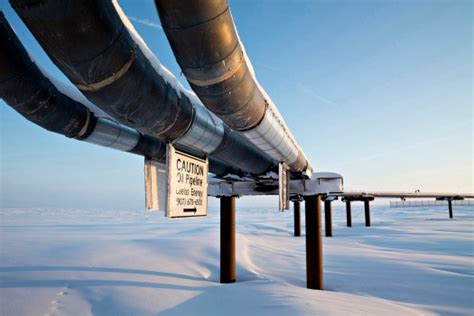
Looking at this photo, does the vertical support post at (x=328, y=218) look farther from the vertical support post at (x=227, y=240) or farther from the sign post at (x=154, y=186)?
the sign post at (x=154, y=186)

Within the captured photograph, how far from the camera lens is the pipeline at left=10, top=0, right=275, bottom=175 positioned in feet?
5.59

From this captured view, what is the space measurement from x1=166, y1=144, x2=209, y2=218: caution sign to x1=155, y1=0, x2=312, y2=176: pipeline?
0.92 metres

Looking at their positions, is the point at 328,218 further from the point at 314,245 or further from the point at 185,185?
the point at 185,185

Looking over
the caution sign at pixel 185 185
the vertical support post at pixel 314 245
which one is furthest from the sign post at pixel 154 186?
the vertical support post at pixel 314 245

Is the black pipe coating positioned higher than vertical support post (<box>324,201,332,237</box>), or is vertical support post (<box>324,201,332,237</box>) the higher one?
the black pipe coating

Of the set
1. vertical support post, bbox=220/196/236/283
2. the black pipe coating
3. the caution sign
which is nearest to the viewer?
the black pipe coating

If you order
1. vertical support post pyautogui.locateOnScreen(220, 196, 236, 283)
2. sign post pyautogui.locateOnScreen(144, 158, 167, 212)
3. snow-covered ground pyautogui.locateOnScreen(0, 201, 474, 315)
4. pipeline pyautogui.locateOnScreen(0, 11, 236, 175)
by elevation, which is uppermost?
pipeline pyautogui.locateOnScreen(0, 11, 236, 175)

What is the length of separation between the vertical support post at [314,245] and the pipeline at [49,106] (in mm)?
4603

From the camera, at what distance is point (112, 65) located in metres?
2.08

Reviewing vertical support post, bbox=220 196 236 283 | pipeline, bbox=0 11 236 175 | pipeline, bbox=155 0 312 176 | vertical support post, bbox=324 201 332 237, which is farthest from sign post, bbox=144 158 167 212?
vertical support post, bbox=324 201 332 237

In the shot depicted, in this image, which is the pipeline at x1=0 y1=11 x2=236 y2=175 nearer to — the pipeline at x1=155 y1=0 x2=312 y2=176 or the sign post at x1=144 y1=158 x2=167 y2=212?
the sign post at x1=144 y1=158 x2=167 y2=212

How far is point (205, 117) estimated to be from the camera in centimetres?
395

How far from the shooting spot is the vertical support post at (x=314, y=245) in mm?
7207

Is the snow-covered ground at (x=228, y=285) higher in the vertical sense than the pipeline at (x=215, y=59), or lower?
lower
